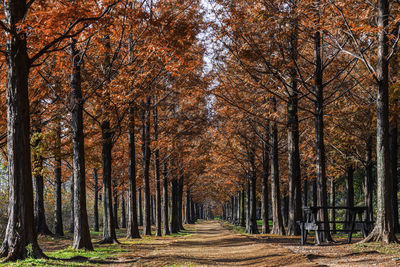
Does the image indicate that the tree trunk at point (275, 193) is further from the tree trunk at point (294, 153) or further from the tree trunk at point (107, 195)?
the tree trunk at point (107, 195)

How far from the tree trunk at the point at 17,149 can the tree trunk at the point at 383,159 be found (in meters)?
8.87

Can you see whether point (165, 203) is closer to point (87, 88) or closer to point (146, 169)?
point (146, 169)

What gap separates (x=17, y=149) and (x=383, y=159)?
9.55 metres

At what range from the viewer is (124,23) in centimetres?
1430

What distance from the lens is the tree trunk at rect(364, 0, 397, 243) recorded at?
10906 millimetres

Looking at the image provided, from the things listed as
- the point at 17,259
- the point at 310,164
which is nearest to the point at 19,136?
the point at 17,259

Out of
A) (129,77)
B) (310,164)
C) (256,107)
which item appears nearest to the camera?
(129,77)

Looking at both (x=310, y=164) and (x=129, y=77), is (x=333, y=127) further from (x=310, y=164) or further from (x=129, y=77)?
(x=129, y=77)

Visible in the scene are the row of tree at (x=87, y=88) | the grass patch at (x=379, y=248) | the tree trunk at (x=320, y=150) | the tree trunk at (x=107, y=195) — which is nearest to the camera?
the row of tree at (x=87, y=88)

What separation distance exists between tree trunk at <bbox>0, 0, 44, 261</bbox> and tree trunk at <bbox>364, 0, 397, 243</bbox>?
8.87m

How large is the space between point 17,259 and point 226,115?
1656 centimetres

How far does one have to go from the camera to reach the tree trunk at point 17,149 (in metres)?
8.75

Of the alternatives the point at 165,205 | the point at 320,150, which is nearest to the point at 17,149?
the point at 320,150

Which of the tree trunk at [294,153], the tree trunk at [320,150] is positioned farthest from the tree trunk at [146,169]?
the tree trunk at [320,150]
